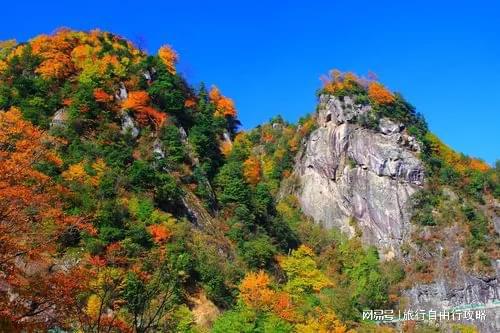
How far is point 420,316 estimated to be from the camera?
5572 centimetres

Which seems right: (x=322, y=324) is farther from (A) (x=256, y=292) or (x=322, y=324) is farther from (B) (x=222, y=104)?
(B) (x=222, y=104)

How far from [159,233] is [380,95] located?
4422 cm

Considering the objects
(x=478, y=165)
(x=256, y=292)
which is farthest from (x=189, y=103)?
(x=478, y=165)

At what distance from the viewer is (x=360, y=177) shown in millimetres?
68875

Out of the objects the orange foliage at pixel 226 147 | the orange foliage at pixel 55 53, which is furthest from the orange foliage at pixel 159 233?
the orange foliage at pixel 226 147

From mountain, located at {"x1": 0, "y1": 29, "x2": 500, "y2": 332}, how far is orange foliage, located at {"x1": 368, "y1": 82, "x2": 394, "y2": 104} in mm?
199

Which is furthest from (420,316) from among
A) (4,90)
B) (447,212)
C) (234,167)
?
(4,90)

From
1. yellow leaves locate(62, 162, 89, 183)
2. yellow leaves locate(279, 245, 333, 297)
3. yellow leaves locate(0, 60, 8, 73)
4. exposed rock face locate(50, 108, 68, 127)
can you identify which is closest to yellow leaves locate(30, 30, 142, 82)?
yellow leaves locate(0, 60, 8, 73)

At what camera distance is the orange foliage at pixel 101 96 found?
47344mm

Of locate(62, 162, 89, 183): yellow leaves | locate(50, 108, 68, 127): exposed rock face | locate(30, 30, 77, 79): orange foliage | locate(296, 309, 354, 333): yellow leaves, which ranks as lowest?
locate(296, 309, 354, 333): yellow leaves

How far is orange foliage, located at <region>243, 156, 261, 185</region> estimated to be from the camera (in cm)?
5720

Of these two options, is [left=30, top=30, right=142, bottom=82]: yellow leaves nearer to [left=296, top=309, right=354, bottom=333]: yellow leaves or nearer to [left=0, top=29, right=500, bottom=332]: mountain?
[left=0, top=29, right=500, bottom=332]: mountain

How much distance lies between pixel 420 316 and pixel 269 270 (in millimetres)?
19343

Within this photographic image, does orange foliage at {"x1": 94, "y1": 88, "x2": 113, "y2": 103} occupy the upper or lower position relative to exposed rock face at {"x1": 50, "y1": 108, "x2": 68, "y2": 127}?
upper
